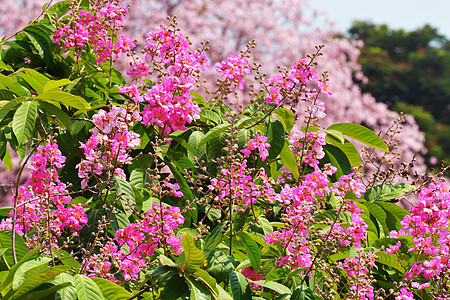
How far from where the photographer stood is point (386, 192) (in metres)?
2.15

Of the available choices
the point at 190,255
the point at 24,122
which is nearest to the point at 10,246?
the point at 24,122

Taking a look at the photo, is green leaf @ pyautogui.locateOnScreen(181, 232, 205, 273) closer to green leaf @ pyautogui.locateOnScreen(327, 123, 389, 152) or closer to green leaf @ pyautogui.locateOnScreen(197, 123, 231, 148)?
green leaf @ pyautogui.locateOnScreen(197, 123, 231, 148)

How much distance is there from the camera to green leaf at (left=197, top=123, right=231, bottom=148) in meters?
1.80

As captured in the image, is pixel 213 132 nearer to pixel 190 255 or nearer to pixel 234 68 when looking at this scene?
pixel 234 68

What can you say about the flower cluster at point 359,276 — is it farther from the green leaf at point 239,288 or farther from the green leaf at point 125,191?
the green leaf at point 125,191

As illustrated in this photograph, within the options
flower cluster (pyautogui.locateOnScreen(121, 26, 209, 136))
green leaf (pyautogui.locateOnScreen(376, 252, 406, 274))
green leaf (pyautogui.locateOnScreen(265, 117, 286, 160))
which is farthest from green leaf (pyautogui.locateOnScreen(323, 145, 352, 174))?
flower cluster (pyautogui.locateOnScreen(121, 26, 209, 136))

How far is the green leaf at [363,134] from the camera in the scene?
198 centimetres

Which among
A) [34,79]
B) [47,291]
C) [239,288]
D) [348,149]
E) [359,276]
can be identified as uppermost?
[348,149]

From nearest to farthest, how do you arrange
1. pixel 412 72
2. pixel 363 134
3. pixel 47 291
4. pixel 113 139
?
pixel 47 291
pixel 113 139
pixel 363 134
pixel 412 72

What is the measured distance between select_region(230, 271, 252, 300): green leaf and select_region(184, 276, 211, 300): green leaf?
0.11 m

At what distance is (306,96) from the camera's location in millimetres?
1871

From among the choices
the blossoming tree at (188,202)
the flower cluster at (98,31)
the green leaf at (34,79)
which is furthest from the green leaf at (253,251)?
the flower cluster at (98,31)

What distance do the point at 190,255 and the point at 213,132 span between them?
65cm

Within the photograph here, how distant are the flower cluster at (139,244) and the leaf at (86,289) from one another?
0.10m
